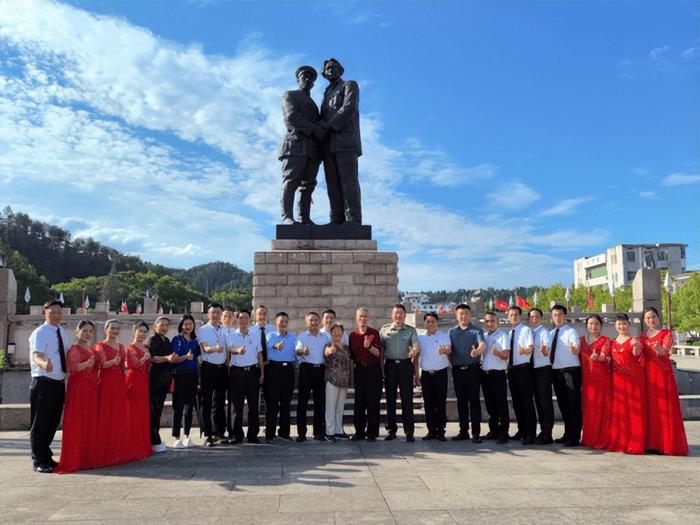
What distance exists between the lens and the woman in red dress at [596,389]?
6.23m

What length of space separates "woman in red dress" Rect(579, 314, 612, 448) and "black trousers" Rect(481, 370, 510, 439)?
92 cm

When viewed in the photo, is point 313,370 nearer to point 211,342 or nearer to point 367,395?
point 367,395

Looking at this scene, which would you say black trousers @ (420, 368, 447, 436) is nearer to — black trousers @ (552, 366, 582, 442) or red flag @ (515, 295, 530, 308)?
black trousers @ (552, 366, 582, 442)

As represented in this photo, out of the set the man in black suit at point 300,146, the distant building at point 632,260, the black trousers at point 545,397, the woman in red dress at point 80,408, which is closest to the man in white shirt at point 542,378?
the black trousers at point 545,397

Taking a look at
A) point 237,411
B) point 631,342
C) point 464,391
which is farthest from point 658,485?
point 237,411

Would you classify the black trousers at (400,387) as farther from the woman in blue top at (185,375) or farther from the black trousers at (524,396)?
the woman in blue top at (185,375)

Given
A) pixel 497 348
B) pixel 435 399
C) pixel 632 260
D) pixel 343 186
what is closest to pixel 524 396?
pixel 497 348

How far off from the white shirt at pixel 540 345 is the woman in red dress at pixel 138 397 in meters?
4.55

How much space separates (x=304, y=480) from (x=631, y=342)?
3.93 m

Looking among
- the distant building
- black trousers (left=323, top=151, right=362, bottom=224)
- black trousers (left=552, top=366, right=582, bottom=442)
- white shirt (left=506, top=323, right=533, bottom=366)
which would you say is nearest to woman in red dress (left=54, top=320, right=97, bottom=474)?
white shirt (left=506, top=323, right=533, bottom=366)

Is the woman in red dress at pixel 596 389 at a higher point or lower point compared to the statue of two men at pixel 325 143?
lower

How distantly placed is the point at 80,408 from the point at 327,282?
228 inches

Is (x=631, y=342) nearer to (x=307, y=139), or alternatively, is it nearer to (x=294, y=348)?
(x=294, y=348)

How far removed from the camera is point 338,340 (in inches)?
273
